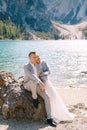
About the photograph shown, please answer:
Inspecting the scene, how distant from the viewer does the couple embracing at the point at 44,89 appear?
16062 mm

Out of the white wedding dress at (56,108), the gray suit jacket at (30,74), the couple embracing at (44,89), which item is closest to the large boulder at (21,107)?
the couple embracing at (44,89)

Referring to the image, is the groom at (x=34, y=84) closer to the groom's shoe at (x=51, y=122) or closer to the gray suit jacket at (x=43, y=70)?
the groom's shoe at (x=51, y=122)

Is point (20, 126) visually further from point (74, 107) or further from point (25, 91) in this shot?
point (74, 107)

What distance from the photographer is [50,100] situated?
16.4 meters

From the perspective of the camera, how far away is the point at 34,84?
16203 millimetres

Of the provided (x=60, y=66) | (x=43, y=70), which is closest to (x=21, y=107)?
(x=43, y=70)

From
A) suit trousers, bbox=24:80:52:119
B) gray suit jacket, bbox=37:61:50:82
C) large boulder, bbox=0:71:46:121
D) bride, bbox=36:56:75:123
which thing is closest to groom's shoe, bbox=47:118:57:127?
suit trousers, bbox=24:80:52:119

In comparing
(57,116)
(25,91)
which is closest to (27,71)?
(25,91)

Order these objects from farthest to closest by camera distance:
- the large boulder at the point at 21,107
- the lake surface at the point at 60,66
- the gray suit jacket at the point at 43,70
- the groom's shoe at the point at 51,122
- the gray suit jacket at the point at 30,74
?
the lake surface at the point at 60,66
the gray suit jacket at the point at 43,70
the large boulder at the point at 21,107
the gray suit jacket at the point at 30,74
the groom's shoe at the point at 51,122

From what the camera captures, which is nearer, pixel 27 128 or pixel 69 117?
pixel 27 128

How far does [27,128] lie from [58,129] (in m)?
1.41

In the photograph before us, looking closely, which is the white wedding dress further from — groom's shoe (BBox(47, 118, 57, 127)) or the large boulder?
the large boulder

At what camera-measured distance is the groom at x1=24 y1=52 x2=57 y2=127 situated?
16.0 meters

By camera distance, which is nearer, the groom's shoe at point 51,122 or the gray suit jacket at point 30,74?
the groom's shoe at point 51,122
